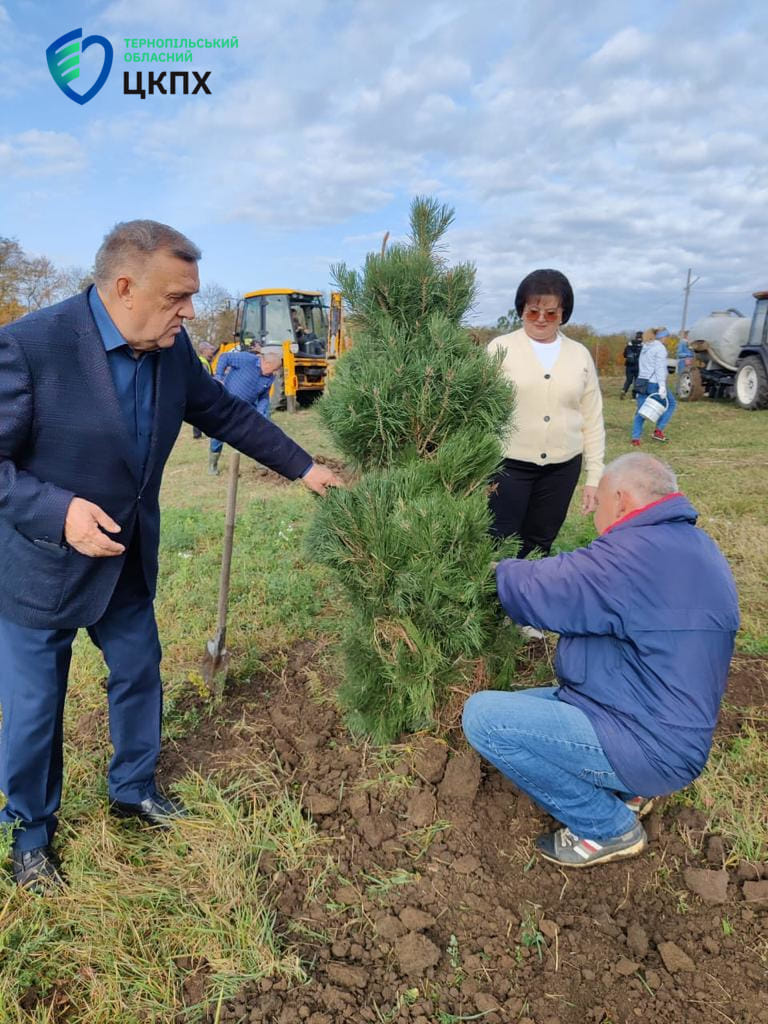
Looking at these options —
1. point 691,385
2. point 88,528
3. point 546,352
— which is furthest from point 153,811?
point 691,385

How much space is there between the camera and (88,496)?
2014 mm

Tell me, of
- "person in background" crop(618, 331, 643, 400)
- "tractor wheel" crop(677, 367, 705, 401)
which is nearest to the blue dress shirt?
"tractor wheel" crop(677, 367, 705, 401)

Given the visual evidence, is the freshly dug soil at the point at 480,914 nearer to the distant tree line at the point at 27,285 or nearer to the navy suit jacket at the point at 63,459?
the navy suit jacket at the point at 63,459

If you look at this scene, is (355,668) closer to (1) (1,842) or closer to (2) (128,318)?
(1) (1,842)

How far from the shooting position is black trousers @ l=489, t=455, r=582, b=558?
3.39 meters

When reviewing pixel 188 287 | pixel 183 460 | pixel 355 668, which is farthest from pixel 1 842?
pixel 183 460

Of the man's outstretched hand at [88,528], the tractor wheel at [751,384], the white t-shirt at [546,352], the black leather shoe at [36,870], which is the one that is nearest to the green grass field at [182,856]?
the black leather shoe at [36,870]

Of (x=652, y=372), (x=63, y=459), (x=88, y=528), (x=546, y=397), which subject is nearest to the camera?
(x=88, y=528)

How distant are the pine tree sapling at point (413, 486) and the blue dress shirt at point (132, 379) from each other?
2.05ft

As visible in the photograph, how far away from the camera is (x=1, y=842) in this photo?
6.82 ft

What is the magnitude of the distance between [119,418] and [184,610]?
256cm

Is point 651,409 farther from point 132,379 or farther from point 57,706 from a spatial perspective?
point 57,706

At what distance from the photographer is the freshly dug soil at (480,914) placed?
5.82 feet

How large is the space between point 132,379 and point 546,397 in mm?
1995
